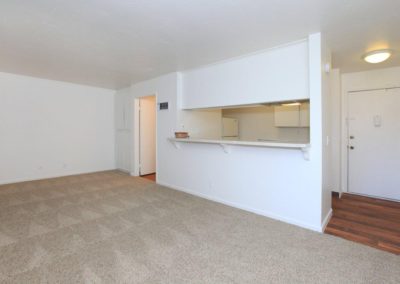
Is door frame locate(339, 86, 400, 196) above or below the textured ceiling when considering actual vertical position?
below

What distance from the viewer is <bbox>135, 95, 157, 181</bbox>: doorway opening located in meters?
5.80

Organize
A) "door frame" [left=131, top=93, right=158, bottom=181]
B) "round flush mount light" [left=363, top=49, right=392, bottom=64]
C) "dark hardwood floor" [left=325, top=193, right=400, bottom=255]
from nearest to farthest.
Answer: "dark hardwood floor" [left=325, top=193, right=400, bottom=255] < "round flush mount light" [left=363, top=49, right=392, bottom=64] < "door frame" [left=131, top=93, right=158, bottom=181]

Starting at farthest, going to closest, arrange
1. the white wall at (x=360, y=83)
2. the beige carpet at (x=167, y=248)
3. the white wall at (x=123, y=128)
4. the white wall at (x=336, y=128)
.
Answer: the white wall at (x=123, y=128) → the white wall at (x=336, y=128) → the white wall at (x=360, y=83) → the beige carpet at (x=167, y=248)

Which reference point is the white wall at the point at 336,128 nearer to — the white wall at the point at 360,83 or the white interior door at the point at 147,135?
the white wall at the point at 360,83

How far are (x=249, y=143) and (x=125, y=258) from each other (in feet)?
6.81

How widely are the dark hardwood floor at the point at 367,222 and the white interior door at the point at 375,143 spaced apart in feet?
0.97

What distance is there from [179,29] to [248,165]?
7.02 ft

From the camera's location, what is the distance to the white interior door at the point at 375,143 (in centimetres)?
390

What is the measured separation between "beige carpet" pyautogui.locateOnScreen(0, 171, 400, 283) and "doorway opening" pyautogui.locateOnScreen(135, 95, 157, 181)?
2.28 metres

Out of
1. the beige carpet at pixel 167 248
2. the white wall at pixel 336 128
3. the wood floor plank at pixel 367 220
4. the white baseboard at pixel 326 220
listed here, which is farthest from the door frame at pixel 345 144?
the beige carpet at pixel 167 248

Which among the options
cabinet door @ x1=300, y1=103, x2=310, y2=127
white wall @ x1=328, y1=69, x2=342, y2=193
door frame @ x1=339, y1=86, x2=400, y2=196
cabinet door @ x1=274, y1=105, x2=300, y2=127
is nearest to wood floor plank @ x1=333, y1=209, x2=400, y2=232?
white wall @ x1=328, y1=69, x2=342, y2=193

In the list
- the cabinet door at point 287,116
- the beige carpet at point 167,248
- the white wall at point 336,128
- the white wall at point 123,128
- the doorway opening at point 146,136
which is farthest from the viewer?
the white wall at point 123,128

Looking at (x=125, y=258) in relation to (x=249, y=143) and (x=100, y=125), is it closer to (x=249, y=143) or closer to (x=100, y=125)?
(x=249, y=143)

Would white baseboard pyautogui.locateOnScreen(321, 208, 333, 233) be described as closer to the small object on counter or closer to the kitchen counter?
the kitchen counter
